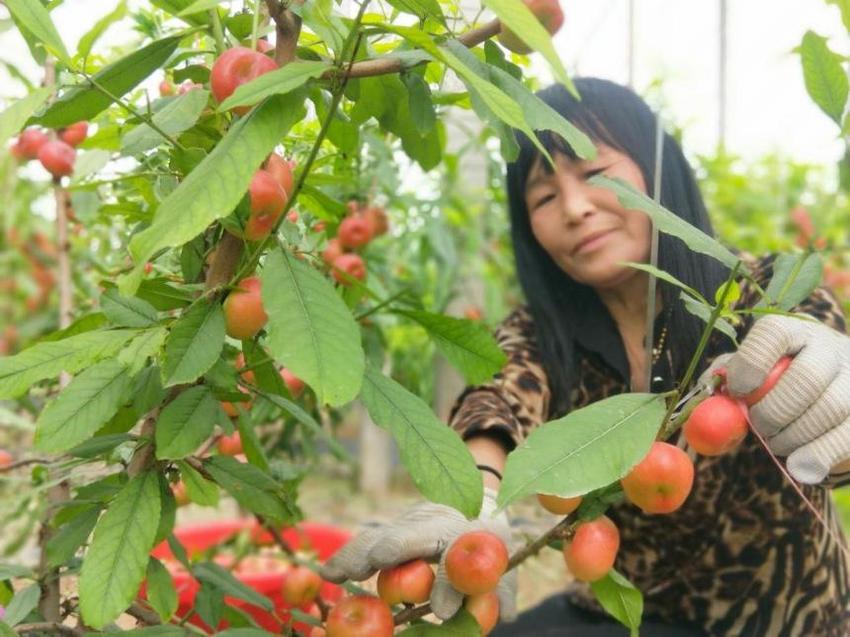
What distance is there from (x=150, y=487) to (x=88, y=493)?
0.10 m

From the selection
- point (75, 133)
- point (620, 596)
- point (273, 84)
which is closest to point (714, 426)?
point (620, 596)

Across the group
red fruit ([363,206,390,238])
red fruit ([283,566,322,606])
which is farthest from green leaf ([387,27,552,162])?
red fruit ([283,566,322,606])

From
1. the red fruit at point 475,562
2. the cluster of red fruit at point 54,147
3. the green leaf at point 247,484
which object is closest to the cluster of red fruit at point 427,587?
the red fruit at point 475,562

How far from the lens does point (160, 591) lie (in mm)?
804

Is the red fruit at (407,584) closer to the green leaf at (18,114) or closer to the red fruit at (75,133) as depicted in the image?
the green leaf at (18,114)

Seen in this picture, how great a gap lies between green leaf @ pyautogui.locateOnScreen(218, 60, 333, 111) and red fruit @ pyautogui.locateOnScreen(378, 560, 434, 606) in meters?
0.45

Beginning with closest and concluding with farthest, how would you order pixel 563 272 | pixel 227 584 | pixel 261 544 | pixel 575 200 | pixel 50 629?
pixel 50 629 → pixel 227 584 → pixel 575 200 → pixel 563 272 → pixel 261 544

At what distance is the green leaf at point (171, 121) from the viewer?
688 millimetres

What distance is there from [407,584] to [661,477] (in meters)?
0.26

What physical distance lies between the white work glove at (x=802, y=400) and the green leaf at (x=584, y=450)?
0.13 metres

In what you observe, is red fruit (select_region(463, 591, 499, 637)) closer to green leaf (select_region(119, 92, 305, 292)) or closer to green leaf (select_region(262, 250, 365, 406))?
green leaf (select_region(262, 250, 365, 406))

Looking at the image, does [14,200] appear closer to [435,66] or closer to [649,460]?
[435,66]

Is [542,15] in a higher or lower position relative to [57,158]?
higher

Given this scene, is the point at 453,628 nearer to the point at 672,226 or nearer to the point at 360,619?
the point at 360,619
